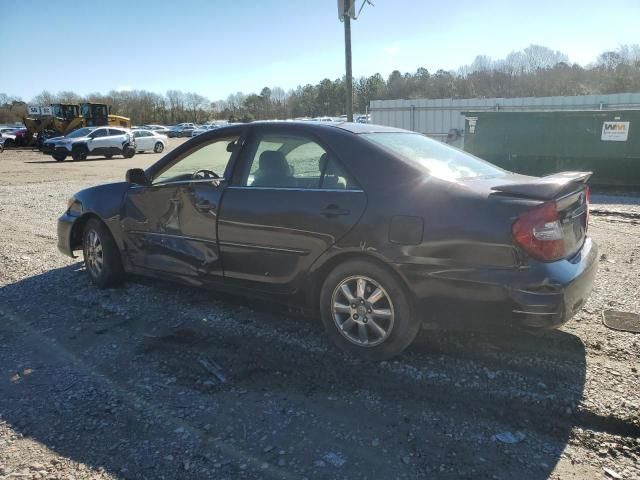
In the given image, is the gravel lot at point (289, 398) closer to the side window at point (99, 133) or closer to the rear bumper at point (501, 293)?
the rear bumper at point (501, 293)

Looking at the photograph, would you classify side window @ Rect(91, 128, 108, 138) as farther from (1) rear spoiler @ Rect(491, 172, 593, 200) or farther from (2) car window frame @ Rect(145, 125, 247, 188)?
(1) rear spoiler @ Rect(491, 172, 593, 200)

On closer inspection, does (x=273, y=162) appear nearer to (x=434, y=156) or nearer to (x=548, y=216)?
(x=434, y=156)

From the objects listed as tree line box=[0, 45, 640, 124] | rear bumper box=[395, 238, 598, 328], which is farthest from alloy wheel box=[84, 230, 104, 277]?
tree line box=[0, 45, 640, 124]

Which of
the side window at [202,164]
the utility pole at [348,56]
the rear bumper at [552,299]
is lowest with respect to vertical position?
the rear bumper at [552,299]

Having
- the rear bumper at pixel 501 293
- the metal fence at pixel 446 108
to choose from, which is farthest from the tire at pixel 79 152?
the rear bumper at pixel 501 293

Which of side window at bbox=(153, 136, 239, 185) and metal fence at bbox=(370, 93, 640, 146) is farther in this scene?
metal fence at bbox=(370, 93, 640, 146)

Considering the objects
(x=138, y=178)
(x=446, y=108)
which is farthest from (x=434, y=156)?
(x=446, y=108)

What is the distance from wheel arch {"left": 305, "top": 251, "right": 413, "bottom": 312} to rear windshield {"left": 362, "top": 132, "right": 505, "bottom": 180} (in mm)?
689

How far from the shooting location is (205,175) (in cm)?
444

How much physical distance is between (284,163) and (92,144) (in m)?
25.9

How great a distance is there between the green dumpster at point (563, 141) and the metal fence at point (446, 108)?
3.85 meters

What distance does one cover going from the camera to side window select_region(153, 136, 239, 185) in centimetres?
432

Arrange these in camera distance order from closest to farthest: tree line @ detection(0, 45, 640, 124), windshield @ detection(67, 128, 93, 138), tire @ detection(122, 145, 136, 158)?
windshield @ detection(67, 128, 93, 138)
tire @ detection(122, 145, 136, 158)
tree line @ detection(0, 45, 640, 124)

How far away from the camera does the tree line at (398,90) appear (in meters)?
66.5
